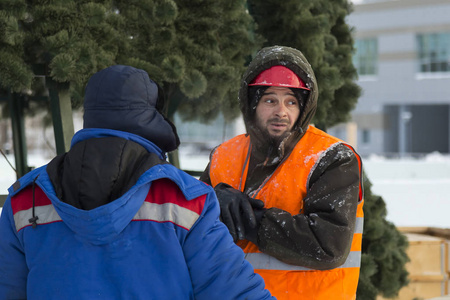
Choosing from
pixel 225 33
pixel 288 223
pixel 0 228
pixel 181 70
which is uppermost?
pixel 225 33

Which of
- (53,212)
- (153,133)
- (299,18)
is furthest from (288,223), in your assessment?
(299,18)

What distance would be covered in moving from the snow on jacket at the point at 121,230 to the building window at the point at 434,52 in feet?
101

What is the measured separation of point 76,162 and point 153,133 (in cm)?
21

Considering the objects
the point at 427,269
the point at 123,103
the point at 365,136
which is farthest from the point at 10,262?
the point at 365,136

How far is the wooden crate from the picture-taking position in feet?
17.1

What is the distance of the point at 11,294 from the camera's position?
148cm

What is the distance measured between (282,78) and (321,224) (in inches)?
23.9

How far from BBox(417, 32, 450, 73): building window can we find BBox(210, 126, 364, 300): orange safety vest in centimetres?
2996

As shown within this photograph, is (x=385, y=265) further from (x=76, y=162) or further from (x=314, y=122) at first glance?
(x=76, y=162)

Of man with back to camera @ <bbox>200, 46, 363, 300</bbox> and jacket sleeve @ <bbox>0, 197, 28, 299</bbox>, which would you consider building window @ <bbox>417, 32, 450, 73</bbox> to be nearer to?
man with back to camera @ <bbox>200, 46, 363, 300</bbox>


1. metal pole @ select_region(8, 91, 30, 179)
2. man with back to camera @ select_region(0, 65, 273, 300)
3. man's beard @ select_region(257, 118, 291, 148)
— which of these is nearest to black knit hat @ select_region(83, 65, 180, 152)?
man with back to camera @ select_region(0, 65, 273, 300)

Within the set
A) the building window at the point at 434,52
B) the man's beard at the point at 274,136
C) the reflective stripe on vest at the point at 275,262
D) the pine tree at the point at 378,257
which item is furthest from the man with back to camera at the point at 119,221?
the building window at the point at 434,52

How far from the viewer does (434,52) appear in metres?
30.5

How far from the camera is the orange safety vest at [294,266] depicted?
6.93ft
